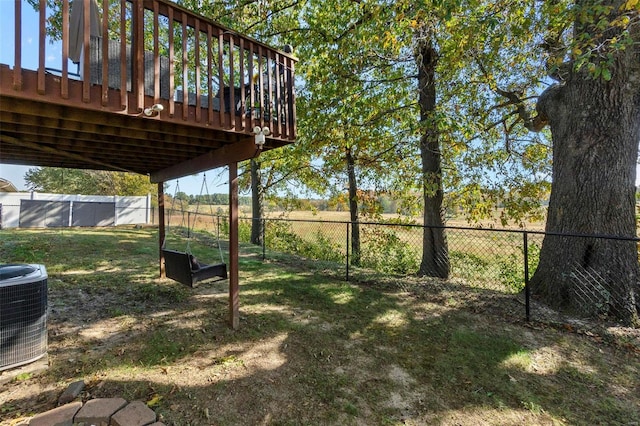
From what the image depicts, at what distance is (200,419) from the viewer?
6.06 feet

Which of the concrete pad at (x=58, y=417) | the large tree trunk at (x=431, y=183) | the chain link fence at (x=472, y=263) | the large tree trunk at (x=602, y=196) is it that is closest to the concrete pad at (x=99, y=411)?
the concrete pad at (x=58, y=417)

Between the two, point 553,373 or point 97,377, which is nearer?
point 97,377

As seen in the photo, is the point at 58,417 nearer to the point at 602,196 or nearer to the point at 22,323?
the point at 22,323

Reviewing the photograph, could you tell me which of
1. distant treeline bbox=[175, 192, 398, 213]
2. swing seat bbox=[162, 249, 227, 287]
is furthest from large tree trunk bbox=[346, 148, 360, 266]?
swing seat bbox=[162, 249, 227, 287]

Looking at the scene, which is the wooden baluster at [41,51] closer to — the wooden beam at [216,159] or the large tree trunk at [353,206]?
the wooden beam at [216,159]

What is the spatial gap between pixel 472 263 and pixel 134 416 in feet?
19.4

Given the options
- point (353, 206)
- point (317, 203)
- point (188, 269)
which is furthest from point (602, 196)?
point (317, 203)

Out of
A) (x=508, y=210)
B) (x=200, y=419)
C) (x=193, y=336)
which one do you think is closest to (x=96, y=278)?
(x=193, y=336)

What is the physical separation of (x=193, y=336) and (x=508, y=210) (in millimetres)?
6776

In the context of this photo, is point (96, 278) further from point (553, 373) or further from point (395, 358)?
point (553, 373)

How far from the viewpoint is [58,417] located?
1729mm

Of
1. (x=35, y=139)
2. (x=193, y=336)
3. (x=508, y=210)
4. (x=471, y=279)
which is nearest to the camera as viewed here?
(x=193, y=336)

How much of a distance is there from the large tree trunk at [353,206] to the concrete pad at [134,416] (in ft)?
19.1

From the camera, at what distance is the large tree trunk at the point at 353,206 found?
25.7 ft
